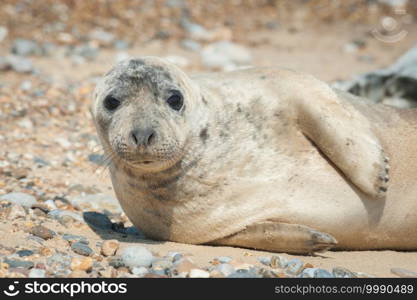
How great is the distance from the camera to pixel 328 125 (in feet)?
13.8

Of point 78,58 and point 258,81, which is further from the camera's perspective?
point 78,58

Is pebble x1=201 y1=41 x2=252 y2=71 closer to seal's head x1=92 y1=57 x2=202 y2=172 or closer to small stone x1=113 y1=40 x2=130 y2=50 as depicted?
small stone x1=113 y1=40 x2=130 y2=50

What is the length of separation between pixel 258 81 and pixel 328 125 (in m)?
0.53

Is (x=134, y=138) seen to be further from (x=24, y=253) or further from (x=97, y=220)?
(x=97, y=220)

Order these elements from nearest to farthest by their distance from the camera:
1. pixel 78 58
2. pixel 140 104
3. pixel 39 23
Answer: pixel 140 104, pixel 78 58, pixel 39 23

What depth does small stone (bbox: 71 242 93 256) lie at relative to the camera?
3863 millimetres

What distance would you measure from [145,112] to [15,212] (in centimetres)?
119

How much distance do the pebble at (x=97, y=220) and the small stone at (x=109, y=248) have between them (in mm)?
799

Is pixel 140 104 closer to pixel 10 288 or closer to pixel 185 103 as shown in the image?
pixel 185 103

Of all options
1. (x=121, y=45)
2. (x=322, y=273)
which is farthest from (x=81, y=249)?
(x=121, y=45)

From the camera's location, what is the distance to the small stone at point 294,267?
3.75m

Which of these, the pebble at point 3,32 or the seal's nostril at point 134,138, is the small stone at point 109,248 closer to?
the seal's nostril at point 134,138

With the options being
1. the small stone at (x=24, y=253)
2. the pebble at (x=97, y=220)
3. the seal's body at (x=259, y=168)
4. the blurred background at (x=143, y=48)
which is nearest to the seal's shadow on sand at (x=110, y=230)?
the pebble at (x=97, y=220)

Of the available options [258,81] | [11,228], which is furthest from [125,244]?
[258,81]
